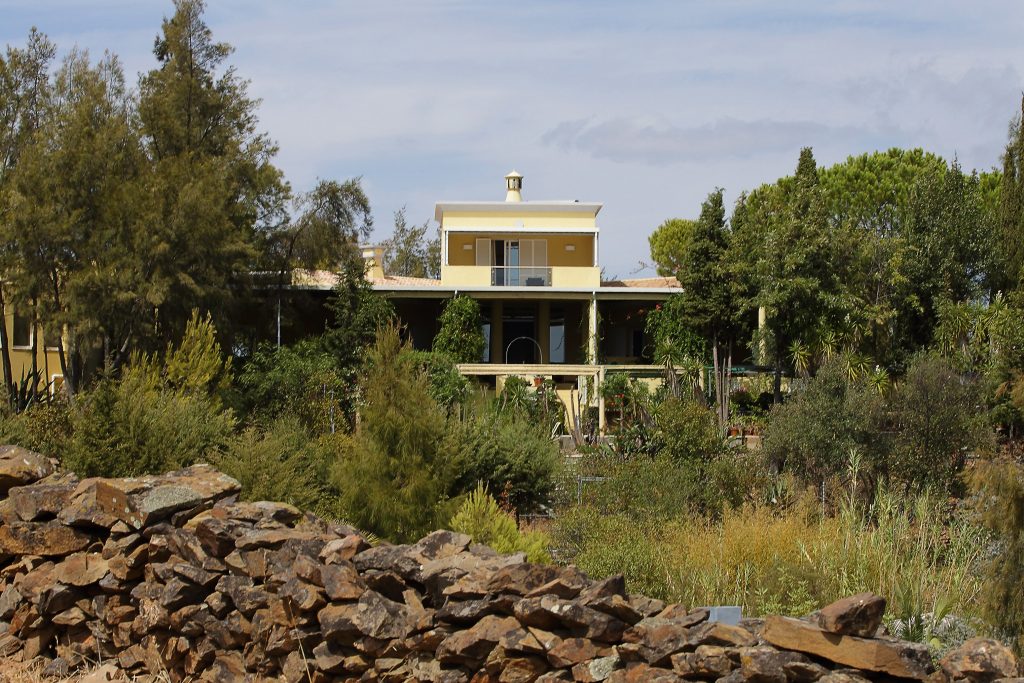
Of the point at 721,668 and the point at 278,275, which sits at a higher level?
the point at 278,275

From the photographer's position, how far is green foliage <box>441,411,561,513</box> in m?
16.5

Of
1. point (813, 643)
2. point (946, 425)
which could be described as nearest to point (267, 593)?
point (813, 643)

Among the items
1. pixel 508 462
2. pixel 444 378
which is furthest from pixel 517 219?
pixel 508 462

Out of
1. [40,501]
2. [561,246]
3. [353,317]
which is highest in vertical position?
[561,246]

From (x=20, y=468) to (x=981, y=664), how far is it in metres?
8.37

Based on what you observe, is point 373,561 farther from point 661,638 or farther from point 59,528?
point 59,528

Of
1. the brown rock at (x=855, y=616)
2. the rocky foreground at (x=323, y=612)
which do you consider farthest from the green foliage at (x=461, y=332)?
the brown rock at (x=855, y=616)

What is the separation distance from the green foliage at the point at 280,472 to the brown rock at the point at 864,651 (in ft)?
25.9

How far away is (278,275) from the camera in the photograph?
35188 mm

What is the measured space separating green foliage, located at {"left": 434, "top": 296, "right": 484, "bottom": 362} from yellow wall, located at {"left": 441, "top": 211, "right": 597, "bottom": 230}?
5.44 meters

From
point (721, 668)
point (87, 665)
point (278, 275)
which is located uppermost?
point (278, 275)

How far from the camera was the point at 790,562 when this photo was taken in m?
10.4

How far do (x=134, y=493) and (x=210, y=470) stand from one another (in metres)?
0.86

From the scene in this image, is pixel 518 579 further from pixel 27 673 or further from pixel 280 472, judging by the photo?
pixel 280 472
